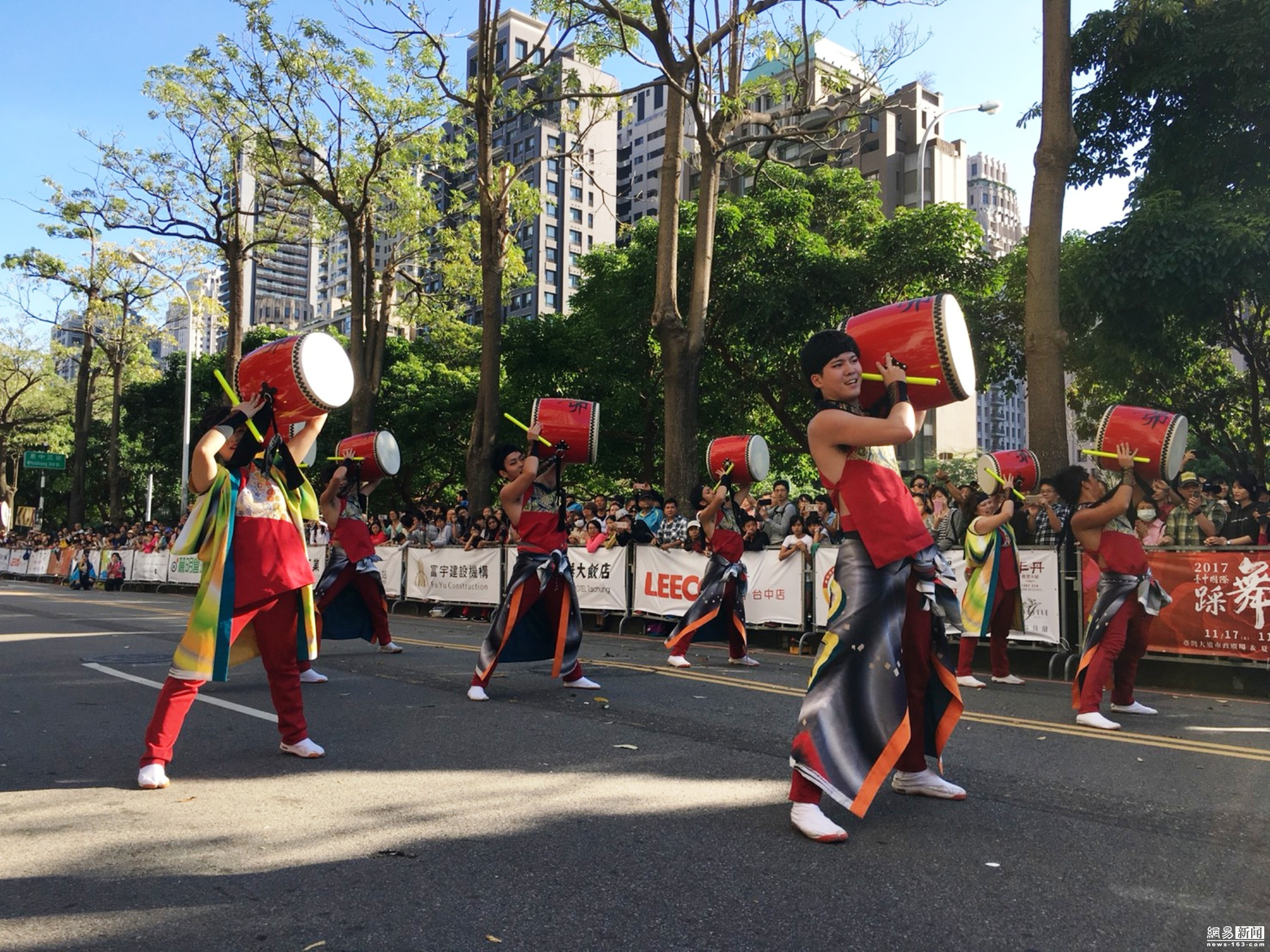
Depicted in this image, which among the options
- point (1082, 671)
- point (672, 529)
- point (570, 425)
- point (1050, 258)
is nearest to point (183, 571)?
point (672, 529)

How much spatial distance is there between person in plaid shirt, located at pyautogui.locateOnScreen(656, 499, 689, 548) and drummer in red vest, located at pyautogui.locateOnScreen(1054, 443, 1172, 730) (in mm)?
6996

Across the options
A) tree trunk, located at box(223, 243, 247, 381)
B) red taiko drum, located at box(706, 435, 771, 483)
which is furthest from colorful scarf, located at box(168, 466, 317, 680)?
tree trunk, located at box(223, 243, 247, 381)

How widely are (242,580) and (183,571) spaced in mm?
25360

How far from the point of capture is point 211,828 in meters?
4.00

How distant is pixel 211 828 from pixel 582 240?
9185 centimetres

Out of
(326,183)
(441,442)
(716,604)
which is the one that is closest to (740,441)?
(716,604)

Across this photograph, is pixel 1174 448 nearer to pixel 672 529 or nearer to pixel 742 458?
pixel 742 458

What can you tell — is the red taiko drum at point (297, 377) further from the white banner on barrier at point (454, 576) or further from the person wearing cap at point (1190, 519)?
the white banner on barrier at point (454, 576)

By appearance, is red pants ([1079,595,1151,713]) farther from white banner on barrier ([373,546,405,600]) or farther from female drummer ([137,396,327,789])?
white banner on barrier ([373,546,405,600])

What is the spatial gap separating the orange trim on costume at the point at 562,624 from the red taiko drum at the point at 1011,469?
4.48 meters

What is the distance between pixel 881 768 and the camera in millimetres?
3971

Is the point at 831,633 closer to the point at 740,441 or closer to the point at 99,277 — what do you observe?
the point at 740,441

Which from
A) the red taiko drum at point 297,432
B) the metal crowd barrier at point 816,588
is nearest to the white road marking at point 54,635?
the metal crowd barrier at point 816,588

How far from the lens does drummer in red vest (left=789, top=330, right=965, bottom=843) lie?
3961 millimetres
